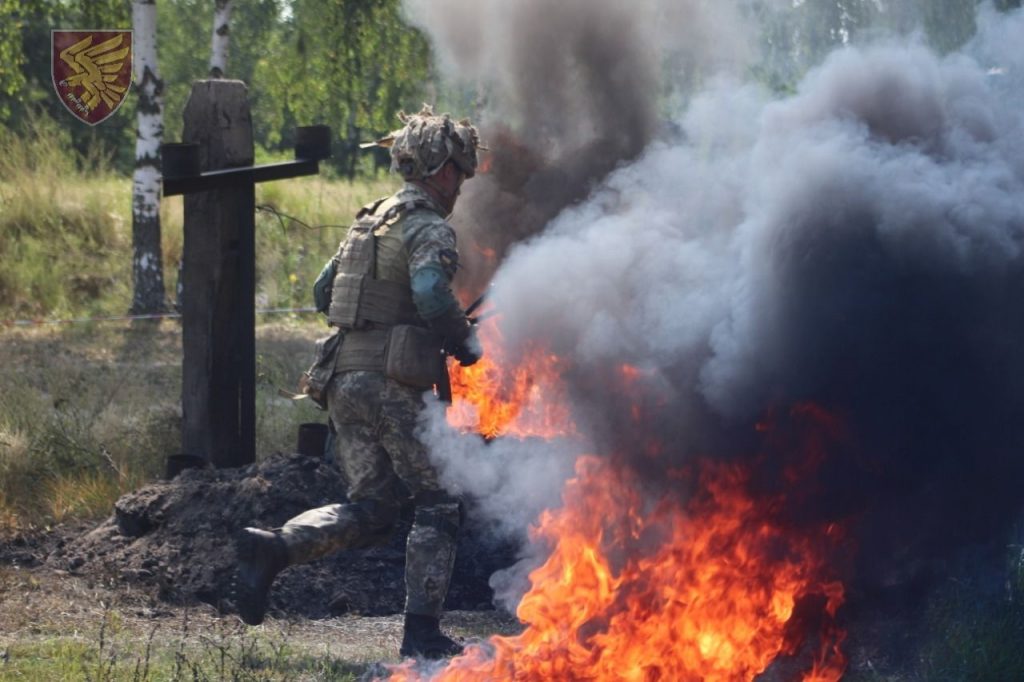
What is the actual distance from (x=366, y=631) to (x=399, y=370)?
146 centimetres

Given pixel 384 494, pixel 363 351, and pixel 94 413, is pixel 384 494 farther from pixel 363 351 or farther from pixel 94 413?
pixel 94 413

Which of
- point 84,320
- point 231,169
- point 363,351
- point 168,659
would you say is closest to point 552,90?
point 231,169

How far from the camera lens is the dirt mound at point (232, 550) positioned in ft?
23.8

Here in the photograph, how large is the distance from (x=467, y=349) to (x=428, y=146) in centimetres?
89

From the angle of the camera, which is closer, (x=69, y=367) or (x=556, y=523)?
(x=556, y=523)

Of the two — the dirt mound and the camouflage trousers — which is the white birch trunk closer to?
the dirt mound

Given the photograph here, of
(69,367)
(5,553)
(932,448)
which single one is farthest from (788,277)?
(69,367)

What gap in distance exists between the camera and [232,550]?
7.41m

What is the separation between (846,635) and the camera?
19.9 feet

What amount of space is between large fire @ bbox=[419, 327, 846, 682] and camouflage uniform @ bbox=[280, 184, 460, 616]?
472mm

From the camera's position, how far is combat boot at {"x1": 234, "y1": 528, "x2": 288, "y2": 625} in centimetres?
571

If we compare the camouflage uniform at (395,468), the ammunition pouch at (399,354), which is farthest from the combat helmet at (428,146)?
the ammunition pouch at (399,354)

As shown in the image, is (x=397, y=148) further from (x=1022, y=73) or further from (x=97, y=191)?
(x=97, y=191)

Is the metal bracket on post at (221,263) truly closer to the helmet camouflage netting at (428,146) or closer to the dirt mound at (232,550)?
the dirt mound at (232,550)
